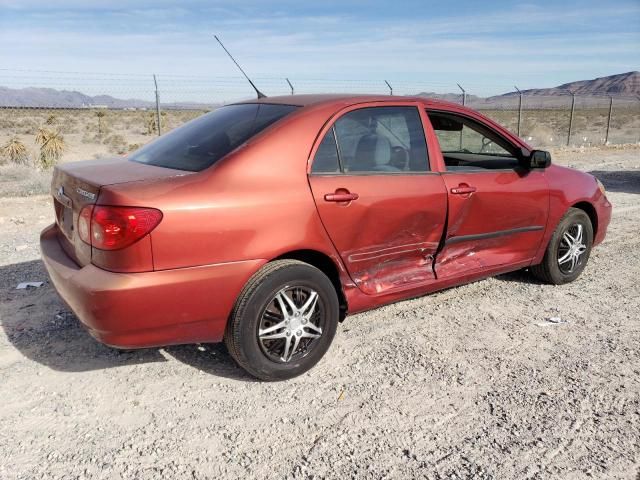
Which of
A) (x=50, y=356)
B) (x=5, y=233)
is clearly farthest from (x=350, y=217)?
(x=5, y=233)

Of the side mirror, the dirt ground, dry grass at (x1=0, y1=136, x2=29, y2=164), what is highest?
the side mirror

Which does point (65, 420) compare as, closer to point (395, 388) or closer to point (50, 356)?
point (50, 356)

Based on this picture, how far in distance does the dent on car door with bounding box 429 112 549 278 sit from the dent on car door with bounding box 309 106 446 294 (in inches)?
7.2

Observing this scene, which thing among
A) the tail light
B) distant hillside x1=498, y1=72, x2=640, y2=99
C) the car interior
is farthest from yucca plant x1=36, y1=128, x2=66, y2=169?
distant hillside x1=498, y1=72, x2=640, y2=99

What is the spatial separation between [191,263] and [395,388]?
1.37 meters

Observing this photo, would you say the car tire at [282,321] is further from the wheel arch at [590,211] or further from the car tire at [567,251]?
the wheel arch at [590,211]

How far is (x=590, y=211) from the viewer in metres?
5.23

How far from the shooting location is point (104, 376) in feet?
11.2

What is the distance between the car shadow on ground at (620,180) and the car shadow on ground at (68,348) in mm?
8890

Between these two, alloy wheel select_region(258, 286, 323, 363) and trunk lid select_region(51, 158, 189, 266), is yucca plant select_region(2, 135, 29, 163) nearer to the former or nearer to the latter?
trunk lid select_region(51, 158, 189, 266)

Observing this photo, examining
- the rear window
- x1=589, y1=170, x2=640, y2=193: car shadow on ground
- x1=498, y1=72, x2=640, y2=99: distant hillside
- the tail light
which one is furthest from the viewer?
x1=498, y1=72, x2=640, y2=99: distant hillside

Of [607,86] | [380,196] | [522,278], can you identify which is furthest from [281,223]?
[607,86]

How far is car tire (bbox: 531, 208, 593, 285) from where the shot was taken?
4906mm

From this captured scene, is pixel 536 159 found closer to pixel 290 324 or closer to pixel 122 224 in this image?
pixel 290 324
